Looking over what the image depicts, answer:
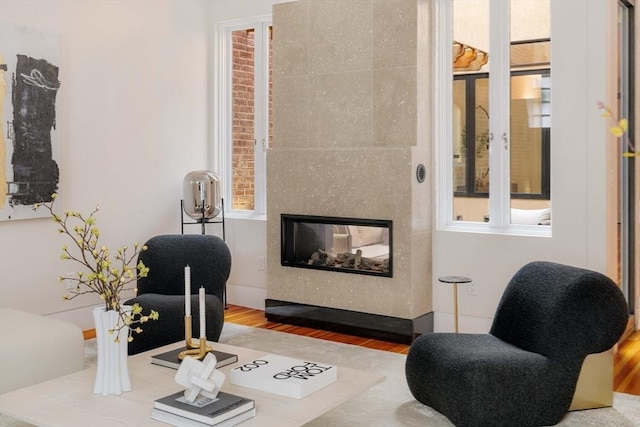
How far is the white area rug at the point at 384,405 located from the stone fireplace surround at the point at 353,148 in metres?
0.53

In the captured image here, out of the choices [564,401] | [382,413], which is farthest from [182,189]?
[564,401]

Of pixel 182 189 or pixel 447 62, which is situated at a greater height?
pixel 447 62

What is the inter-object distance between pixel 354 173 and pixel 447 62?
1.07 meters

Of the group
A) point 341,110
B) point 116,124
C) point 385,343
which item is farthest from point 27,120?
point 385,343

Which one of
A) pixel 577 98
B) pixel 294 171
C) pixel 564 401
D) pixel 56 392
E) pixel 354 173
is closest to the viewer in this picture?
pixel 56 392

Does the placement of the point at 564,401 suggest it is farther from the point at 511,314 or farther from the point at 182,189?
the point at 182,189

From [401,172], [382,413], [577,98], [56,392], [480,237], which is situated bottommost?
[382,413]

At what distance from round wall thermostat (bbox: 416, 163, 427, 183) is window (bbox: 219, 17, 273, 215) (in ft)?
5.66

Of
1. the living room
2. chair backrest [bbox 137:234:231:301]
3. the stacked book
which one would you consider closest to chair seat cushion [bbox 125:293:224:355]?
chair backrest [bbox 137:234:231:301]

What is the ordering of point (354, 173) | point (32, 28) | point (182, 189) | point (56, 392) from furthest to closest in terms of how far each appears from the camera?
1. point (182, 189)
2. point (354, 173)
3. point (32, 28)
4. point (56, 392)

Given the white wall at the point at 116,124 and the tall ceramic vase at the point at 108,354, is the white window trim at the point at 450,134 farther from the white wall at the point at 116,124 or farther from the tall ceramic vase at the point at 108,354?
the tall ceramic vase at the point at 108,354

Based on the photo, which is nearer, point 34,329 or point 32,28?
point 34,329

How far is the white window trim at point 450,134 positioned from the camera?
15.8ft

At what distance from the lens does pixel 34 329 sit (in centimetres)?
351
